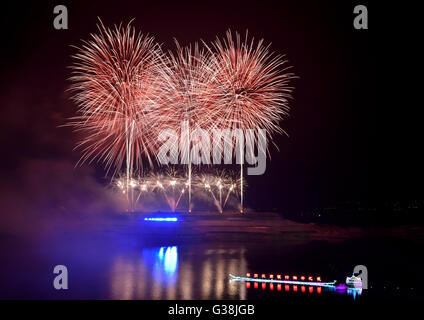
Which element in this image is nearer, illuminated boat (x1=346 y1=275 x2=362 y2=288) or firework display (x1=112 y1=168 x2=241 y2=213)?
illuminated boat (x1=346 y1=275 x2=362 y2=288)

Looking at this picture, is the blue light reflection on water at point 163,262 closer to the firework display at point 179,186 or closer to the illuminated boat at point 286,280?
the illuminated boat at point 286,280

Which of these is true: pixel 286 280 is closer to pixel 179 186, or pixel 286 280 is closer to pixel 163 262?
pixel 163 262

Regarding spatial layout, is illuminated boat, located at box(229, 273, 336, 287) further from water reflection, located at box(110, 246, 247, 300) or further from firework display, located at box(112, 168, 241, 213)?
firework display, located at box(112, 168, 241, 213)

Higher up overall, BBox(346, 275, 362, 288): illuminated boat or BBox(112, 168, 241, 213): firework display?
BBox(346, 275, 362, 288): illuminated boat

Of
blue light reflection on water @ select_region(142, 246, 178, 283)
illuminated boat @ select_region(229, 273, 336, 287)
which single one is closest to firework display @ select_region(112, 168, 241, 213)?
blue light reflection on water @ select_region(142, 246, 178, 283)

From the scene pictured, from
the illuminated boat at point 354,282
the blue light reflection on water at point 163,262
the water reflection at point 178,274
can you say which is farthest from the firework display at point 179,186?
the illuminated boat at point 354,282
